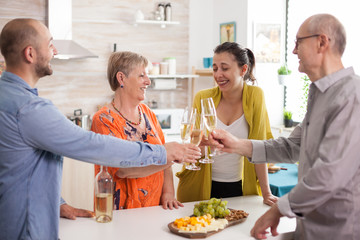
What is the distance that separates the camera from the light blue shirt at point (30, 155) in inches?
52.0

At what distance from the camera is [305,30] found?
1469 mm

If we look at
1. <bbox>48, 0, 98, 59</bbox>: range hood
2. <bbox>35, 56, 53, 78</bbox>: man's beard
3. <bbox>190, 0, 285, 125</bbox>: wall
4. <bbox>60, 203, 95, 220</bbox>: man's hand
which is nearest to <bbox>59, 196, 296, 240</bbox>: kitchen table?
<bbox>60, 203, 95, 220</bbox>: man's hand

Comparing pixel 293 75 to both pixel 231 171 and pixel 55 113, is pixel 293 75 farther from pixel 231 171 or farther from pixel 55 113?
pixel 55 113

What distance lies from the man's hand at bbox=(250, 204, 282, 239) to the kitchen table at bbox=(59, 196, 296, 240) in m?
0.04

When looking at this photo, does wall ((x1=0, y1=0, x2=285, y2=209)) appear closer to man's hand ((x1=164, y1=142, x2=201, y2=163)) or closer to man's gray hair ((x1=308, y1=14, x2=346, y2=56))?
man's hand ((x1=164, y1=142, x2=201, y2=163))

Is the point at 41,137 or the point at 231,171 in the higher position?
the point at 41,137

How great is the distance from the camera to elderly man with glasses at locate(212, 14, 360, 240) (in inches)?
51.6

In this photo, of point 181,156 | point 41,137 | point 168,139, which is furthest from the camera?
point 168,139

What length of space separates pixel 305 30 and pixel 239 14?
3.75m

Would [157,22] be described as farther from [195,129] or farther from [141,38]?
[195,129]

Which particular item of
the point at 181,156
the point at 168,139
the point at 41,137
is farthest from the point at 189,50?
the point at 41,137

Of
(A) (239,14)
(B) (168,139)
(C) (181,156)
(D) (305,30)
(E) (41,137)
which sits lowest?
(B) (168,139)

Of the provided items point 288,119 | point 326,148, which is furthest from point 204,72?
point 326,148

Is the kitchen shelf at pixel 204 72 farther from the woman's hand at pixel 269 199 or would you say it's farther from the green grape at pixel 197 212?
the green grape at pixel 197 212
